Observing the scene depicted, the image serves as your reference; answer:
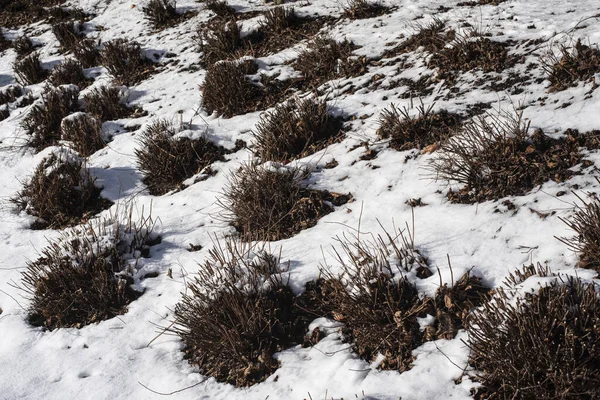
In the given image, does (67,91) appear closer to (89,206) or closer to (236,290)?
(89,206)

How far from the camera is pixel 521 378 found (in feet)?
6.28

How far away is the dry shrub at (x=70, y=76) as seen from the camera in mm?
6500

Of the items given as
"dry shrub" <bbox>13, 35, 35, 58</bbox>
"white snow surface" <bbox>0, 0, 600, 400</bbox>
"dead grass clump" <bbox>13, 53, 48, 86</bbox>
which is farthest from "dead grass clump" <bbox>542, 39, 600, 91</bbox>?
"dry shrub" <bbox>13, 35, 35, 58</bbox>

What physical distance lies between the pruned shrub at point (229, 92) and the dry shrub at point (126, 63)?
5.01 feet

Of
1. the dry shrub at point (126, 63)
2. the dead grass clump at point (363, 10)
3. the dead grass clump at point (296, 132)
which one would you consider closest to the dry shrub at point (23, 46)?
the dry shrub at point (126, 63)

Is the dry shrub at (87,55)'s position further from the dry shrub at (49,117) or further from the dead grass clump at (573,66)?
the dead grass clump at (573,66)

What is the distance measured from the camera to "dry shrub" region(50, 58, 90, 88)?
650cm

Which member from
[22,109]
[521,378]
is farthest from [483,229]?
[22,109]

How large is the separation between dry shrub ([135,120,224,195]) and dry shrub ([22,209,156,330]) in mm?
969

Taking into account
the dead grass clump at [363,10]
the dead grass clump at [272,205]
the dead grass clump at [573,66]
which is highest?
the dead grass clump at [363,10]

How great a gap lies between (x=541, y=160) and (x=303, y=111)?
2.00 meters

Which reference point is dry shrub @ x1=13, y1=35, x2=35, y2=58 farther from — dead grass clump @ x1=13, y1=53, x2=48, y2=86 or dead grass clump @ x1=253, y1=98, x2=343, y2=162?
dead grass clump @ x1=253, y1=98, x2=343, y2=162

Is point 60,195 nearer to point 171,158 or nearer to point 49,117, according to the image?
point 171,158

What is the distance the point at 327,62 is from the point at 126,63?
2.91m
